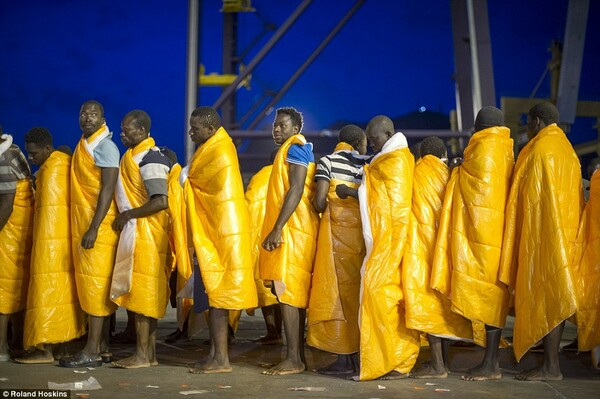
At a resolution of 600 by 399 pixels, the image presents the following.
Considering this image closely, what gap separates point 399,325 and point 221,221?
1526 millimetres

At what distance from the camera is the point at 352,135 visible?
21.4 feet

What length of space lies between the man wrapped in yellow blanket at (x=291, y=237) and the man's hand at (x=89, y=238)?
1.29 meters

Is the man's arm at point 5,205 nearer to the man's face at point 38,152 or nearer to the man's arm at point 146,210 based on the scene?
the man's face at point 38,152

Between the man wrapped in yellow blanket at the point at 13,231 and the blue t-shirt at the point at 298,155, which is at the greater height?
the blue t-shirt at the point at 298,155

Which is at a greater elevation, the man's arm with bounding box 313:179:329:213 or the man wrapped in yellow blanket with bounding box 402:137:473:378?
the man's arm with bounding box 313:179:329:213

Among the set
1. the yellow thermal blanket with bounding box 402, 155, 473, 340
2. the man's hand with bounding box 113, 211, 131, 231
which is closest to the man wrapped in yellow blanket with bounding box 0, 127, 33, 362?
the man's hand with bounding box 113, 211, 131, 231

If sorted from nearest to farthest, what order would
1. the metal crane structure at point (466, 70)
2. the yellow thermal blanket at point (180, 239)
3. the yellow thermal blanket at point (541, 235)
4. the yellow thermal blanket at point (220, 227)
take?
the yellow thermal blanket at point (541, 235) → the yellow thermal blanket at point (220, 227) → the yellow thermal blanket at point (180, 239) → the metal crane structure at point (466, 70)

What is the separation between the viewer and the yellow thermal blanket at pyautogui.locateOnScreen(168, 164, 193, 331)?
644cm

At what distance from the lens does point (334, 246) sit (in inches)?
237

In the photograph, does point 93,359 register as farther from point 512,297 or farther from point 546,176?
point 546,176

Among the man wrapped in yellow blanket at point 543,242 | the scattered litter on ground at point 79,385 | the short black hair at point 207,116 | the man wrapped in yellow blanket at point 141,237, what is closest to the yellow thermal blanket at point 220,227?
the short black hair at point 207,116

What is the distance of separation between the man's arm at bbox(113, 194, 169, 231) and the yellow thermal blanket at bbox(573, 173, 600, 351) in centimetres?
326

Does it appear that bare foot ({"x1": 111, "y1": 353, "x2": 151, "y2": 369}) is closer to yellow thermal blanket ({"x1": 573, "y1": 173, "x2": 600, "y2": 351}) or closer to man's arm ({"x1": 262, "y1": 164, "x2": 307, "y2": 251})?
man's arm ({"x1": 262, "y1": 164, "x2": 307, "y2": 251})

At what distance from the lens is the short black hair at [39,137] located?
654cm
